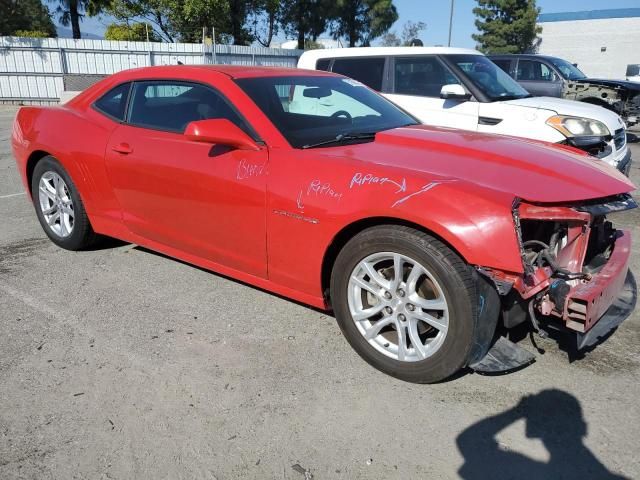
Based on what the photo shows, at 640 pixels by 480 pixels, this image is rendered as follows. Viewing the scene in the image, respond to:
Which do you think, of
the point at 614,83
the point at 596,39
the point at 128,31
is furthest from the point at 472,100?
the point at 596,39

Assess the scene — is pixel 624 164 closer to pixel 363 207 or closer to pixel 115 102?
pixel 363 207

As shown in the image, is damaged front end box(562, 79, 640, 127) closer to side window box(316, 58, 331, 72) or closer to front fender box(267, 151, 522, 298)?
side window box(316, 58, 331, 72)

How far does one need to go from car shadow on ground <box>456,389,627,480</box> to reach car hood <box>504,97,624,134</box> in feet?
14.6

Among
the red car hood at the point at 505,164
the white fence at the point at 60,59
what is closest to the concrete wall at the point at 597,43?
the white fence at the point at 60,59

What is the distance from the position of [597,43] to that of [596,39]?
352mm

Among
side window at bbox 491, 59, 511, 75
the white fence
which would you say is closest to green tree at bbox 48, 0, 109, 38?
the white fence

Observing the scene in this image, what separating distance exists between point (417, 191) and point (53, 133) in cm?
322

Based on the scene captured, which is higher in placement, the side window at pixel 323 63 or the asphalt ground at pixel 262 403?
the side window at pixel 323 63

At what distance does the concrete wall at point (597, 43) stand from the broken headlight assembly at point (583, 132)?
40.4m

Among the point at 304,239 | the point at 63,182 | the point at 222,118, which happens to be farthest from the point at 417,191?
the point at 63,182

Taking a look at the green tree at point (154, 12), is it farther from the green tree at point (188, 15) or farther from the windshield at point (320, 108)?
the windshield at point (320, 108)

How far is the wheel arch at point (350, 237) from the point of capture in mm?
2480

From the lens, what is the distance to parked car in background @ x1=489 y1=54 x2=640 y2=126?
11016 millimetres

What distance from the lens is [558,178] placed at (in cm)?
270
